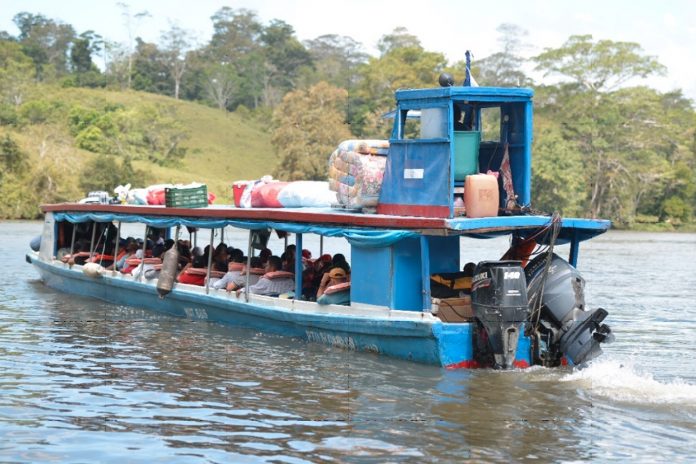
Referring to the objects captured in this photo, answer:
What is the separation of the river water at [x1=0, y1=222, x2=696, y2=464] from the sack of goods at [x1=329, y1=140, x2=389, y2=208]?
1.81 metres

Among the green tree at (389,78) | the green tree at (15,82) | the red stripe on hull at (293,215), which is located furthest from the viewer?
the green tree at (15,82)

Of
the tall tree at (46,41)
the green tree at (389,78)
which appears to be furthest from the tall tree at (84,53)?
the green tree at (389,78)

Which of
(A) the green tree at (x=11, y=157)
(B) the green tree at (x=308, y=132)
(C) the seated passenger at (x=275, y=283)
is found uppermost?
(B) the green tree at (x=308, y=132)

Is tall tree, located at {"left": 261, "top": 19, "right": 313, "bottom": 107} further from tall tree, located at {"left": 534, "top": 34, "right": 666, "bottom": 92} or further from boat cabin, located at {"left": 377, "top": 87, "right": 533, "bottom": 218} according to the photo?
boat cabin, located at {"left": 377, "top": 87, "right": 533, "bottom": 218}

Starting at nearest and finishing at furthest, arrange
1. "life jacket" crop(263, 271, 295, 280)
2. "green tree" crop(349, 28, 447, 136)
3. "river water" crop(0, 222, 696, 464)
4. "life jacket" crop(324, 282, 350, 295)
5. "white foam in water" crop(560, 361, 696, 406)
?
"river water" crop(0, 222, 696, 464), "white foam in water" crop(560, 361, 696, 406), "life jacket" crop(324, 282, 350, 295), "life jacket" crop(263, 271, 295, 280), "green tree" crop(349, 28, 447, 136)

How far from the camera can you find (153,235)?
1786 cm

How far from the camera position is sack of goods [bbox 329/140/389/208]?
1244 centimetres

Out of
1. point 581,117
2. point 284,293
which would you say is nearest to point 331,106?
point 581,117

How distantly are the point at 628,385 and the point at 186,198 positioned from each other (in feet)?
24.8

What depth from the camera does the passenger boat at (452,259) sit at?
35.8 ft

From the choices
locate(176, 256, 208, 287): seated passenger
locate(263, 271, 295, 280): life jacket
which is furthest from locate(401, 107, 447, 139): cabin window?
locate(176, 256, 208, 287): seated passenger

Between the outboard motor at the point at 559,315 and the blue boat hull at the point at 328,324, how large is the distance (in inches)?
11.0

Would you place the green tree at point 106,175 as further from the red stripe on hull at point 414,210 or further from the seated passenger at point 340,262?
the red stripe on hull at point 414,210

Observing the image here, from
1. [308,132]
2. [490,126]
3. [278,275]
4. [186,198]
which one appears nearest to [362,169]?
[278,275]
